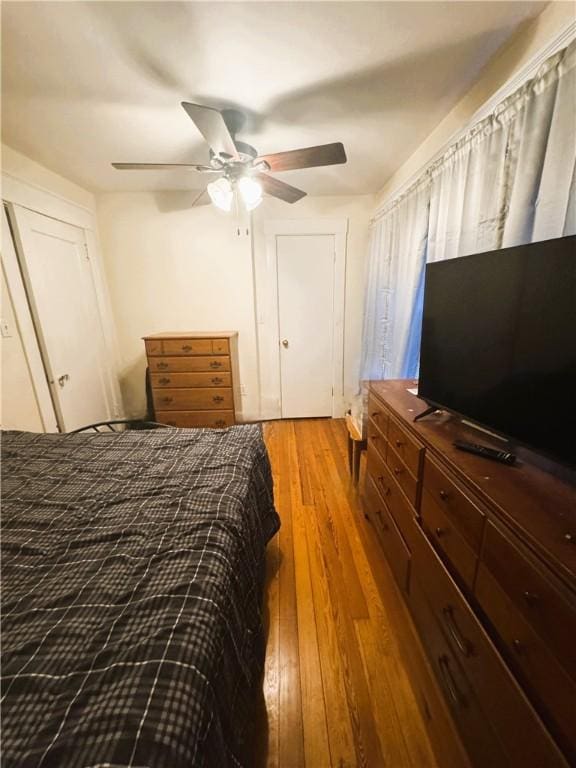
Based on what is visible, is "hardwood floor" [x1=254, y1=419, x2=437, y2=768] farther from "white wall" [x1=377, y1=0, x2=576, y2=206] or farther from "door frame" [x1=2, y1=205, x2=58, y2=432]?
"white wall" [x1=377, y1=0, x2=576, y2=206]

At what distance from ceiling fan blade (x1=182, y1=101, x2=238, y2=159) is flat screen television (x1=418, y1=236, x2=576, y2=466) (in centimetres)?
117

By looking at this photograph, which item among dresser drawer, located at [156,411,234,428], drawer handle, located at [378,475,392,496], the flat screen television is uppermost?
the flat screen television

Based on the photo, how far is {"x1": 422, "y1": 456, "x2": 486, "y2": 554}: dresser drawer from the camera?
84cm

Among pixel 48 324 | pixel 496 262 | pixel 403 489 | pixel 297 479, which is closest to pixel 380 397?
pixel 403 489

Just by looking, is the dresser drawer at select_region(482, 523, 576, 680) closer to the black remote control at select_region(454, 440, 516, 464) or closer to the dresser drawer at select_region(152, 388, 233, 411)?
the black remote control at select_region(454, 440, 516, 464)

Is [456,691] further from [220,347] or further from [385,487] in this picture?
[220,347]

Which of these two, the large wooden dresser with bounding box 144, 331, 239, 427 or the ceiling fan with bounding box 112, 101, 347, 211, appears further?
the large wooden dresser with bounding box 144, 331, 239, 427

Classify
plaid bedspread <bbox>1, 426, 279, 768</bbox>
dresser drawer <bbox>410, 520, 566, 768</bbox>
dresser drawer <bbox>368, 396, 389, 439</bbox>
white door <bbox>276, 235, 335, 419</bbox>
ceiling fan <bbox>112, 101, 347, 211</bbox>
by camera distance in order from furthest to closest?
white door <bbox>276, 235, 335, 419</bbox>
dresser drawer <bbox>368, 396, 389, 439</bbox>
ceiling fan <bbox>112, 101, 347, 211</bbox>
dresser drawer <bbox>410, 520, 566, 768</bbox>
plaid bedspread <bbox>1, 426, 279, 768</bbox>

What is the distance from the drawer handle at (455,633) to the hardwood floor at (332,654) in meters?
0.41

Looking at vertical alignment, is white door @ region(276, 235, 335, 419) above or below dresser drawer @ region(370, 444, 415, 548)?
above

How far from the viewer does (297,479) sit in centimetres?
247

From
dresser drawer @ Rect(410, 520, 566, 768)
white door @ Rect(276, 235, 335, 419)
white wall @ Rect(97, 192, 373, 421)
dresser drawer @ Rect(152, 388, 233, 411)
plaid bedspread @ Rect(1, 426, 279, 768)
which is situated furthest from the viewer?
white door @ Rect(276, 235, 335, 419)

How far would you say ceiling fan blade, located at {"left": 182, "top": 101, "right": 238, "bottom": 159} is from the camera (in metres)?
1.23

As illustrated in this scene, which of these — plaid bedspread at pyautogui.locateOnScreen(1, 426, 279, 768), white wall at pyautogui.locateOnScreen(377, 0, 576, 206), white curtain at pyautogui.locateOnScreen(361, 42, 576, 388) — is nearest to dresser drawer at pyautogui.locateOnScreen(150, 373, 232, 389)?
plaid bedspread at pyautogui.locateOnScreen(1, 426, 279, 768)
